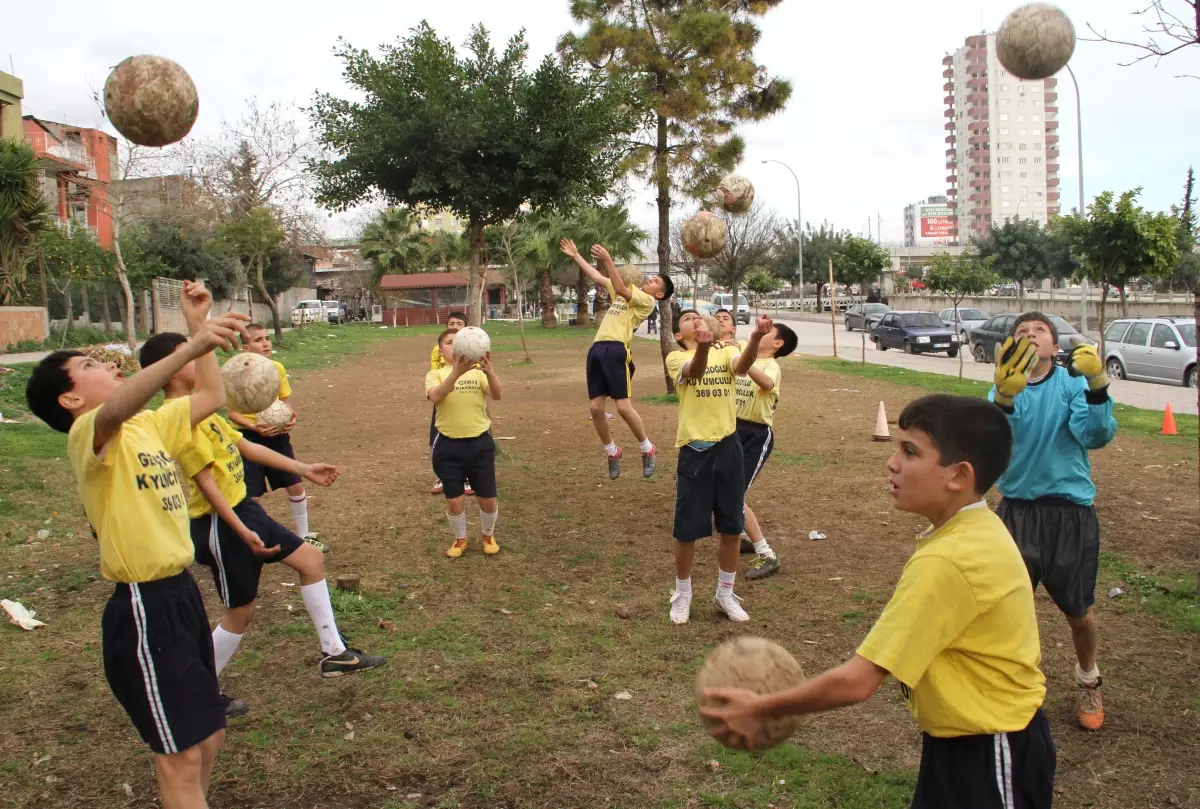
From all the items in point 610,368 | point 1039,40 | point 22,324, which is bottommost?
point 610,368

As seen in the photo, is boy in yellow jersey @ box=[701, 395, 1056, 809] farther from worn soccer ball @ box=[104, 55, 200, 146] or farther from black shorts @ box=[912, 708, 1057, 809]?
worn soccer ball @ box=[104, 55, 200, 146]

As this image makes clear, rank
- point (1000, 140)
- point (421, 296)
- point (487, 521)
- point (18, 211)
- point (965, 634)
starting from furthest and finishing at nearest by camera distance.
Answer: point (1000, 140), point (421, 296), point (18, 211), point (487, 521), point (965, 634)

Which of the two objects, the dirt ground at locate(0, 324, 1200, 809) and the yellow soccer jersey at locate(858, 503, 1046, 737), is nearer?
the yellow soccer jersey at locate(858, 503, 1046, 737)

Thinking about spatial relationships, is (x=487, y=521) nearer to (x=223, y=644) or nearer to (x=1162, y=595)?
(x=223, y=644)

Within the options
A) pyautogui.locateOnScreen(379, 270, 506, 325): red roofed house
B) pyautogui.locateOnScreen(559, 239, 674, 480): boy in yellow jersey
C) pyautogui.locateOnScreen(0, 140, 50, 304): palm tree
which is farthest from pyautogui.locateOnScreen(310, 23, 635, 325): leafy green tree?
pyautogui.locateOnScreen(379, 270, 506, 325): red roofed house

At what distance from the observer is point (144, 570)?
3010 millimetres

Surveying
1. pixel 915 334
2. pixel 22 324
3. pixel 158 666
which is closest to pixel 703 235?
pixel 158 666

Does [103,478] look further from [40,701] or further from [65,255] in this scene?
[65,255]

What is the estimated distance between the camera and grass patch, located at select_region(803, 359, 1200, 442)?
43.5 feet

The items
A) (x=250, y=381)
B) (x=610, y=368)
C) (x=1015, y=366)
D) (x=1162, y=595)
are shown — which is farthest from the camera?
(x=610, y=368)

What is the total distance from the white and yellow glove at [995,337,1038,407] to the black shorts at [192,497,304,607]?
3.40 m

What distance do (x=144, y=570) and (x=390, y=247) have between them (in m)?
68.5

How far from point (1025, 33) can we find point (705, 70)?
9328 mm

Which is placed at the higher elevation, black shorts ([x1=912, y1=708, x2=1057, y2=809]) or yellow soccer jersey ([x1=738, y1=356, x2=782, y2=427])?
yellow soccer jersey ([x1=738, y1=356, x2=782, y2=427])
